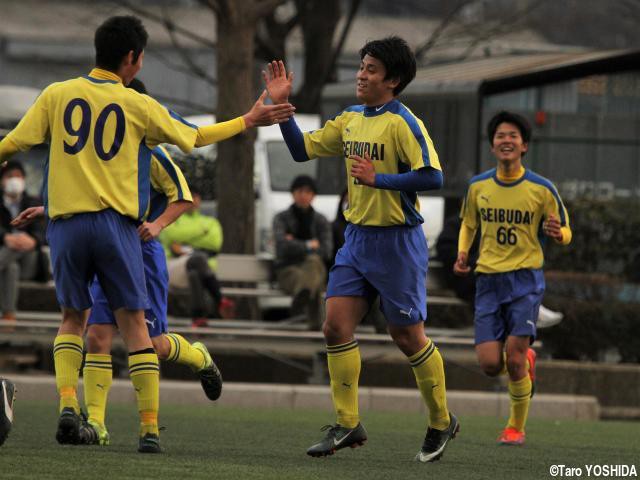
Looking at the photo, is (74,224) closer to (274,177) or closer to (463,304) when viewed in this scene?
(463,304)

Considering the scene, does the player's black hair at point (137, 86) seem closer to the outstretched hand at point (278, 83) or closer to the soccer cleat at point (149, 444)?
the outstretched hand at point (278, 83)

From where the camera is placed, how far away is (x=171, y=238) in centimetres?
1642

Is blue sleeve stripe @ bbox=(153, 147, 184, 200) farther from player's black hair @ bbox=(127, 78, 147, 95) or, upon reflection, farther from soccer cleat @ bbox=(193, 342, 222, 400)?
soccer cleat @ bbox=(193, 342, 222, 400)

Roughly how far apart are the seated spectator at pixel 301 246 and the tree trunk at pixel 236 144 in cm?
320

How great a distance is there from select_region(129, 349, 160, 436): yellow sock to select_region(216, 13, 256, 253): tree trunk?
37.9 ft

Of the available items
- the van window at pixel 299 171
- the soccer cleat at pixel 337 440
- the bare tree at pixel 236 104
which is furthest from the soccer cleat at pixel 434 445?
the van window at pixel 299 171

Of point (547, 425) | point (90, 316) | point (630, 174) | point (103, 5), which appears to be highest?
point (103, 5)

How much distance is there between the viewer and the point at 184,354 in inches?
378

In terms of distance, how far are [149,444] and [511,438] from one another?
3.33 m

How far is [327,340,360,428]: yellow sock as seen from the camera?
8.58 metres

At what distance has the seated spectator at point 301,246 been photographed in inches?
647

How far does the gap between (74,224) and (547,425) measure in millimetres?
6315

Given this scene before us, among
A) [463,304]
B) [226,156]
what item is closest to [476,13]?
[226,156]

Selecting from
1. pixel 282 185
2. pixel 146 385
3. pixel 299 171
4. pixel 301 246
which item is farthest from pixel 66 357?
pixel 299 171
